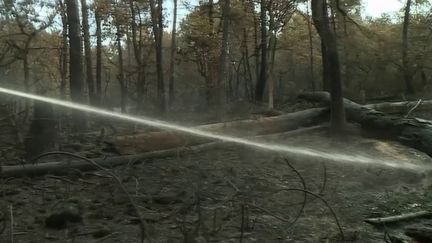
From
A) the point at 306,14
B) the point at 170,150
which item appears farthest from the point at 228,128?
the point at 306,14

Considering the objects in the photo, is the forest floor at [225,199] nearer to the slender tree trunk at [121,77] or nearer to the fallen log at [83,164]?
the fallen log at [83,164]

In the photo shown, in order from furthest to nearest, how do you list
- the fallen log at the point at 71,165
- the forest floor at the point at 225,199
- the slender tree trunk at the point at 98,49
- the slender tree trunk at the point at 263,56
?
the slender tree trunk at the point at 263,56
the slender tree trunk at the point at 98,49
the fallen log at the point at 71,165
the forest floor at the point at 225,199

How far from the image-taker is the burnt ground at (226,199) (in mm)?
6121

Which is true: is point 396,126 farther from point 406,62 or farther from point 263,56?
point 406,62

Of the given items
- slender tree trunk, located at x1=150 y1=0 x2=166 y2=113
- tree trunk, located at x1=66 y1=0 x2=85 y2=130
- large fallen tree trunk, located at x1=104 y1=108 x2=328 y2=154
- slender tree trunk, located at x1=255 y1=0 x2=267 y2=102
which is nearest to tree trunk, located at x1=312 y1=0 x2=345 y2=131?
large fallen tree trunk, located at x1=104 y1=108 x2=328 y2=154

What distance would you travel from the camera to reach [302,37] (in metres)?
35.3

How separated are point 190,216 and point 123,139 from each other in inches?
149

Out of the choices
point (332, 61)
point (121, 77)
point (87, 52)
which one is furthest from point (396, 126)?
point (121, 77)

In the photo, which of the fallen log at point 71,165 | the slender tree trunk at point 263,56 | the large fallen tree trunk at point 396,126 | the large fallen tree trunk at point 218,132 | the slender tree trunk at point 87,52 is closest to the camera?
the fallen log at point 71,165

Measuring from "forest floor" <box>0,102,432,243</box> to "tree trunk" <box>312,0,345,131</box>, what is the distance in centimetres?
92

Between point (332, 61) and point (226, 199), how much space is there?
18.9ft

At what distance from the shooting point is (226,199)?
7.34 m

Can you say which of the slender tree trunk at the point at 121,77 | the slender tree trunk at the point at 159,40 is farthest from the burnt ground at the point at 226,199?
the slender tree trunk at the point at 121,77

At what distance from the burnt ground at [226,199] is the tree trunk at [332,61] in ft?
3.13
